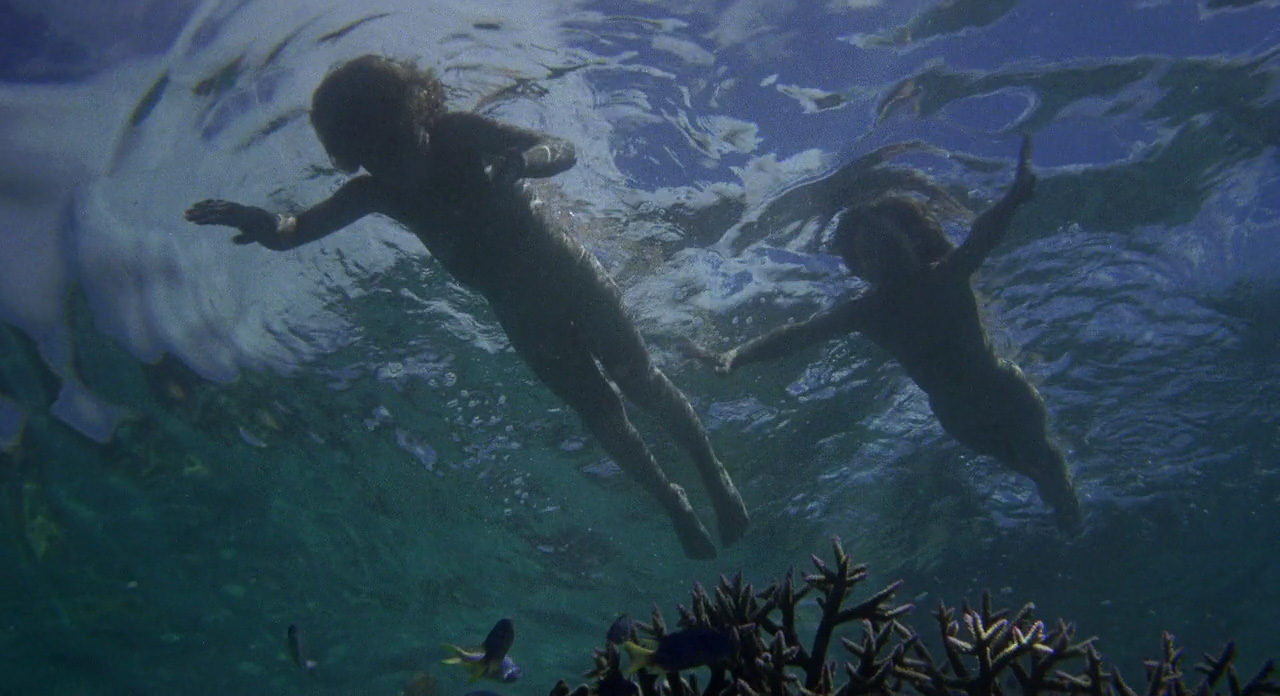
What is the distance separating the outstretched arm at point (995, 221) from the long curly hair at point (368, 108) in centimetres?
558

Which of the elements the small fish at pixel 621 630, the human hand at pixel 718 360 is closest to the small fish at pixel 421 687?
the human hand at pixel 718 360

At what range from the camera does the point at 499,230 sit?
6590mm

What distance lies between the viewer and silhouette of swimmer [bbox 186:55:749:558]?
5.54 meters

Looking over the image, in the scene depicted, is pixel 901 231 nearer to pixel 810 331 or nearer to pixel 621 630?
pixel 810 331

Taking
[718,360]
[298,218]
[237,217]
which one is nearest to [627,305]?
[718,360]

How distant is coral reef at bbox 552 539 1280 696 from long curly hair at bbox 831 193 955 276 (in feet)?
16.7

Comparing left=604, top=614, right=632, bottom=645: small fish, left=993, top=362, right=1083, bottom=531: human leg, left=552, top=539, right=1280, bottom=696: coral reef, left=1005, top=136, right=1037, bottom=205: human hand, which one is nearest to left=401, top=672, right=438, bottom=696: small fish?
left=993, top=362, right=1083, bottom=531: human leg

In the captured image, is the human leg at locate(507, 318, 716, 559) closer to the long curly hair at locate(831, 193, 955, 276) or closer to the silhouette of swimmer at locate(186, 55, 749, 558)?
the silhouette of swimmer at locate(186, 55, 749, 558)

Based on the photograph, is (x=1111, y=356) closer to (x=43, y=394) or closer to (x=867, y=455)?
(x=867, y=455)

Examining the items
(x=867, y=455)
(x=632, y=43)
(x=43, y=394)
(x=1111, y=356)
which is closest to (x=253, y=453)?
(x=43, y=394)

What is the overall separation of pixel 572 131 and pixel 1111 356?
1111cm

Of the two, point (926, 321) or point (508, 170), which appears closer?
point (508, 170)

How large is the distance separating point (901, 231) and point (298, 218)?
679 centimetres

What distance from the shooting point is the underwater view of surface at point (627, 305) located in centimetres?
760
